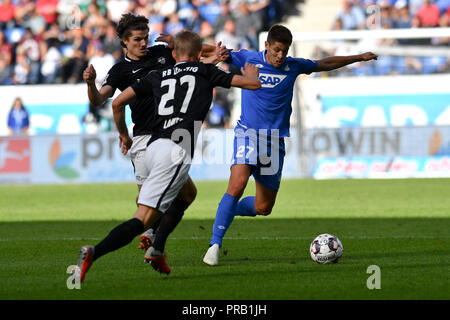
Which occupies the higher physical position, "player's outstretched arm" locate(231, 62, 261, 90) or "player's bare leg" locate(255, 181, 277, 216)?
"player's outstretched arm" locate(231, 62, 261, 90)

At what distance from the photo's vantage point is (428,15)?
22859 millimetres

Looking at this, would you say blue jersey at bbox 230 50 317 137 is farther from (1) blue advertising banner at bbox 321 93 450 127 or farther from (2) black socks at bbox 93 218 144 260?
(1) blue advertising banner at bbox 321 93 450 127

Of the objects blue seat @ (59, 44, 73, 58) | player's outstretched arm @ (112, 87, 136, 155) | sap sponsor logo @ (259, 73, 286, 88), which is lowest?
player's outstretched arm @ (112, 87, 136, 155)

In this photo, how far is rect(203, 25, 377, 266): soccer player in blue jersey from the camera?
8.37 meters

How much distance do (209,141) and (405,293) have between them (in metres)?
13.3

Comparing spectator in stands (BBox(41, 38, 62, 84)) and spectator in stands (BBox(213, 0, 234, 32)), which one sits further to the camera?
spectator in stands (BBox(213, 0, 234, 32))

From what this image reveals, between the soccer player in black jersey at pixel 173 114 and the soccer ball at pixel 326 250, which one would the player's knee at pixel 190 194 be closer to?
the soccer player in black jersey at pixel 173 114

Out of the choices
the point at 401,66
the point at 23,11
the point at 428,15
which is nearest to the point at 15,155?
the point at 23,11

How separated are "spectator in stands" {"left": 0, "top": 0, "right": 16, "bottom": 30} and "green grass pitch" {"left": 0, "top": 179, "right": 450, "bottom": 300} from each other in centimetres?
1135

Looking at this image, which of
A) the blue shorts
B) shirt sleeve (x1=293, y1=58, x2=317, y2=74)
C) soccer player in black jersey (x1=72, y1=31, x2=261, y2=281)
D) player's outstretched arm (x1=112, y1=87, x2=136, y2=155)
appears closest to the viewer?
soccer player in black jersey (x1=72, y1=31, x2=261, y2=281)

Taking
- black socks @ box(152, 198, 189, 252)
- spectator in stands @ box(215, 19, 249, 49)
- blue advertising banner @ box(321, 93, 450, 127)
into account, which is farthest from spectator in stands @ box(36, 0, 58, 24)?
black socks @ box(152, 198, 189, 252)

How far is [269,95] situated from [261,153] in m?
0.61

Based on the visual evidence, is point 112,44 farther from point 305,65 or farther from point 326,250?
point 326,250
